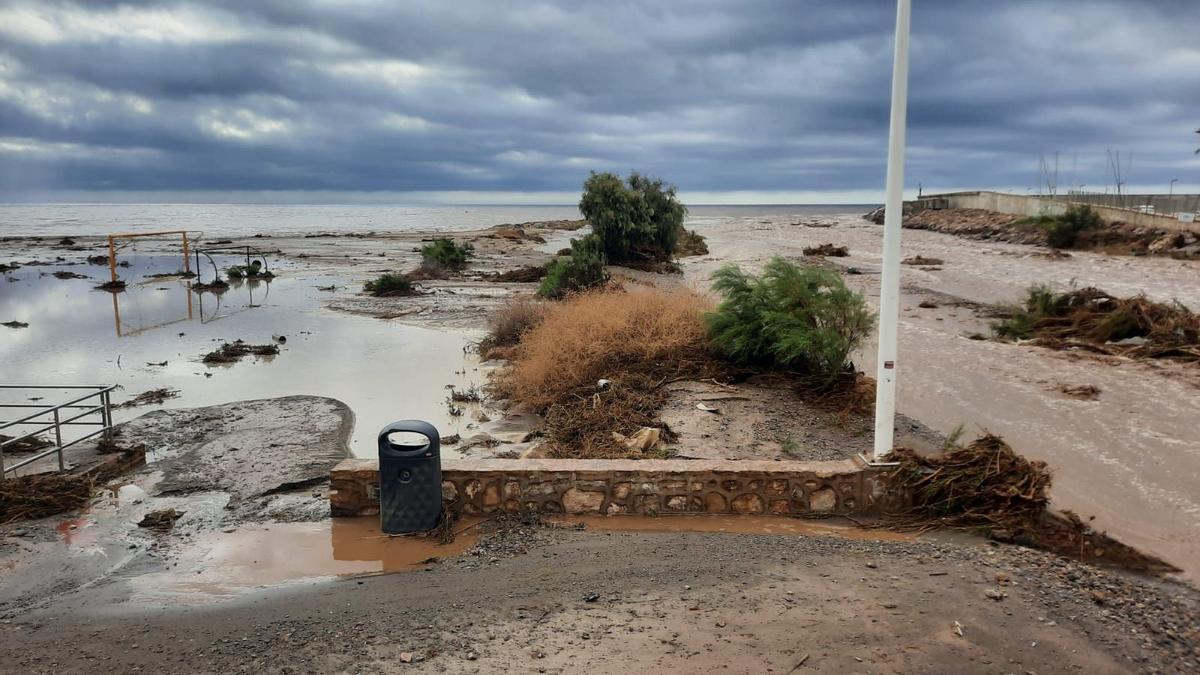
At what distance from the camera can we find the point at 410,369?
1543cm

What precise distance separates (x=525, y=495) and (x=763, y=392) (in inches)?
201

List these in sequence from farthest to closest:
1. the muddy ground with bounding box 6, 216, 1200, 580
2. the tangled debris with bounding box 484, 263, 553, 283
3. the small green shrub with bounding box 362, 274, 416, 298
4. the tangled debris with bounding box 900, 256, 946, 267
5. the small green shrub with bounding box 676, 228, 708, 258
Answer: the small green shrub with bounding box 676, 228, 708, 258
the tangled debris with bounding box 900, 256, 946, 267
the tangled debris with bounding box 484, 263, 553, 283
the small green shrub with bounding box 362, 274, 416, 298
the muddy ground with bounding box 6, 216, 1200, 580

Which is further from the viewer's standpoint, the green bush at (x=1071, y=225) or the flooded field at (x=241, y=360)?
the green bush at (x=1071, y=225)

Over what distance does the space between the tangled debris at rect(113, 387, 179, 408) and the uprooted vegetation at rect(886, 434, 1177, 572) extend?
11310 mm

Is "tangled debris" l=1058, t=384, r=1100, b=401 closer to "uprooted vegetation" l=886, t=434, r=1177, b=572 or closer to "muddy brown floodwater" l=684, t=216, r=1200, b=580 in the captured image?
"muddy brown floodwater" l=684, t=216, r=1200, b=580

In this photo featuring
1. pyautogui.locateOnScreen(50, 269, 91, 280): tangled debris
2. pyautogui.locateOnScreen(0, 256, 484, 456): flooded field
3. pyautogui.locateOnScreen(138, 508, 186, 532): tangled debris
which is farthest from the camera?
pyautogui.locateOnScreen(50, 269, 91, 280): tangled debris

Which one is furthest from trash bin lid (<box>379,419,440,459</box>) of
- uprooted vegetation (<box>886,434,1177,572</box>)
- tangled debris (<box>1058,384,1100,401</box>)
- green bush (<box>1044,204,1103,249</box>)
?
green bush (<box>1044,204,1103,249</box>)

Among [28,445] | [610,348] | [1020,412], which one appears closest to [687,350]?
[610,348]

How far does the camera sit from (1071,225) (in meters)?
43.1

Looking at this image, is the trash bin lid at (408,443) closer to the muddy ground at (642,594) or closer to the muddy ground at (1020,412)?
the muddy ground at (642,594)

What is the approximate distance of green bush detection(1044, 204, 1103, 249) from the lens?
43000 millimetres

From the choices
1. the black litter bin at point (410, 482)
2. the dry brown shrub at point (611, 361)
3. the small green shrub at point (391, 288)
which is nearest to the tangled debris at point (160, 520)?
the black litter bin at point (410, 482)

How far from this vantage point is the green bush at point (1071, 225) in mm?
43000

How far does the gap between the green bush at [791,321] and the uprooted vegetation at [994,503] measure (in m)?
3.97
